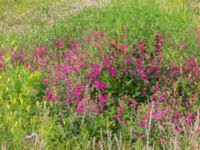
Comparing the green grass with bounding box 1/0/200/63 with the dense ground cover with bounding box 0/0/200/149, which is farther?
the green grass with bounding box 1/0/200/63

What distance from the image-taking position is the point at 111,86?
4.39m

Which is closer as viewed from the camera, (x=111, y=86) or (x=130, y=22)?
(x=111, y=86)

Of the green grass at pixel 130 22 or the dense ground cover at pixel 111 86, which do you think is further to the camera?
the green grass at pixel 130 22

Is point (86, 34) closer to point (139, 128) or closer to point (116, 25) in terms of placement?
point (116, 25)

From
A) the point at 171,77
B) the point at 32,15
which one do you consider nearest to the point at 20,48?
the point at 171,77

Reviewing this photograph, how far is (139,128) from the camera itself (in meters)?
3.57

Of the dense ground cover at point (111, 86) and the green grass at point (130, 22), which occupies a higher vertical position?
the green grass at point (130, 22)

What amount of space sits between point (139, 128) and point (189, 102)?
75cm

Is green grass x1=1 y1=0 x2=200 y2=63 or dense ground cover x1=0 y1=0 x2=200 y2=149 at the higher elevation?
green grass x1=1 y1=0 x2=200 y2=63

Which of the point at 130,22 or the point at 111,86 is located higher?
the point at 130,22

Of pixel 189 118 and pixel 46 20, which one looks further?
pixel 46 20

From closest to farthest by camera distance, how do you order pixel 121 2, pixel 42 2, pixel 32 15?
pixel 121 2 < pixel 32 15 < pixel 42 2

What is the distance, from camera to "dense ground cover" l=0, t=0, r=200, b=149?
3.38m

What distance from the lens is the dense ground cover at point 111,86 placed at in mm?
3375
